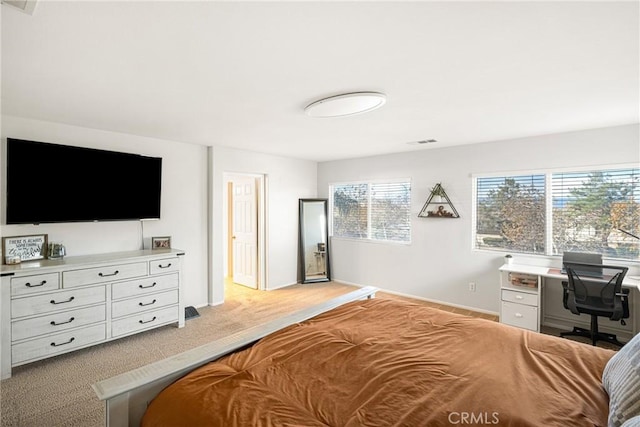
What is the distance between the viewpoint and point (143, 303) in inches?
134

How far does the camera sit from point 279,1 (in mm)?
1335

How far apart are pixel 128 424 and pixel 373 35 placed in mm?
2170

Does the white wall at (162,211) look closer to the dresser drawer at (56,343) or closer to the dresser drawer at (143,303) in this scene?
the dresser drawer at (143,303)

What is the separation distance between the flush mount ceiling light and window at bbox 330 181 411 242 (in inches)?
108

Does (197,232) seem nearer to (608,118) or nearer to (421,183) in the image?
(421,183)

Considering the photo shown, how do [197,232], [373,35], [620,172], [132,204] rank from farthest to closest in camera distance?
[197,232] < [132,204] < [620,172] < [373,35]

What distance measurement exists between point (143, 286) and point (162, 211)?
1.09 metres

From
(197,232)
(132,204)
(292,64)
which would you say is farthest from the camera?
(197,232)

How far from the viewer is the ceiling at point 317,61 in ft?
4.71

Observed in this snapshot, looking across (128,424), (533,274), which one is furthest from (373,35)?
(533,274)

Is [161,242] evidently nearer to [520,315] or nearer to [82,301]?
[82,301]

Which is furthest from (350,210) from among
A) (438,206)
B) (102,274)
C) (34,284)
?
(34,284)

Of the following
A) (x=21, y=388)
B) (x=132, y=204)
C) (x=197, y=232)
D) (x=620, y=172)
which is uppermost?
(x=620, y=172)

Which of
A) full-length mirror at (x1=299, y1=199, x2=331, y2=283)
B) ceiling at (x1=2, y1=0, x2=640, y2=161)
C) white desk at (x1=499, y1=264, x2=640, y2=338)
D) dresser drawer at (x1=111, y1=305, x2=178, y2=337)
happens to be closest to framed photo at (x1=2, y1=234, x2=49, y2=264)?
dresser drawer at (x1=111, y1=305, x2=178, y2=337)
